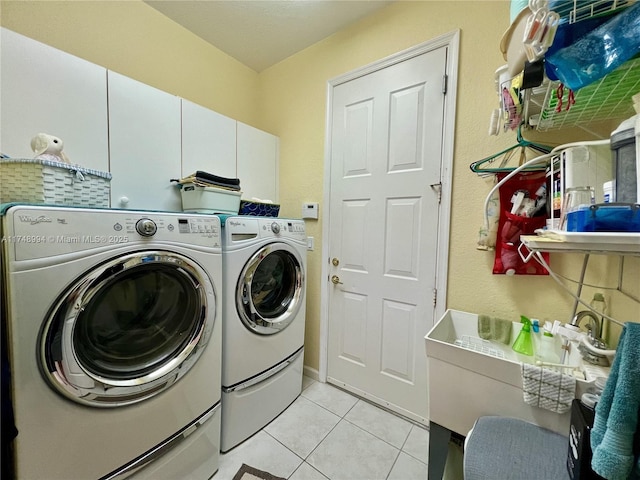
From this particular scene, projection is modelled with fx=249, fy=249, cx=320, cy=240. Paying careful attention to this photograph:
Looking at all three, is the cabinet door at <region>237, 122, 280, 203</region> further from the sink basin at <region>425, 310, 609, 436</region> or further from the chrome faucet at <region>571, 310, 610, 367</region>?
the chrome faucet at <region>571, 310, 610, 367</region>

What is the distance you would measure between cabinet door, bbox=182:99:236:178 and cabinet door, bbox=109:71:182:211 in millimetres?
52

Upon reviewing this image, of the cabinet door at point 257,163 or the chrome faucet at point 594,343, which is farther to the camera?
the cabinet door at point 257,163

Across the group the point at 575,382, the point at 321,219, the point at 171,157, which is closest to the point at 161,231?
the point at 171,157

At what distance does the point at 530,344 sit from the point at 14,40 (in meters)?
2.52

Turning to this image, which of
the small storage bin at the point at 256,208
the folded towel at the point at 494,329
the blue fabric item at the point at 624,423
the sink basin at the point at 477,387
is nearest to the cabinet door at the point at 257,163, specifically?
the small storage bin at the point at 256,208

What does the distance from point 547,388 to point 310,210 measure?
1.54 meters

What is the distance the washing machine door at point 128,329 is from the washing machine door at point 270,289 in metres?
0.20

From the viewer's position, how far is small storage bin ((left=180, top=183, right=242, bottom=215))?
1.43 m

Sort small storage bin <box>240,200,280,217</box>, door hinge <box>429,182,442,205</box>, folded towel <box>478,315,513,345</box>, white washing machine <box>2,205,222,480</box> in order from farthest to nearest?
small storage bin <box>240,200,280,217</box> → door hinge <box>429,182,442,205</box> → folded towel <box>478,315,513,345</box> → white washing machine <box>2,205,222,480</box>

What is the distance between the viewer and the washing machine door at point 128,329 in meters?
0.75

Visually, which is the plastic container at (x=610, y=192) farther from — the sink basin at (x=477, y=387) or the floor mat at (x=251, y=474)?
the floor mat at (x=251, y=474)

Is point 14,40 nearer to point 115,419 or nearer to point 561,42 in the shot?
point 115,419

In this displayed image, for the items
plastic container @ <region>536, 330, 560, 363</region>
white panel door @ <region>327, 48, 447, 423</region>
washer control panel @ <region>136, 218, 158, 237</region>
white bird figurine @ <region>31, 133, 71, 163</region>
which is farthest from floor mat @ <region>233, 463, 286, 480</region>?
white bird figurine @ <region>31, 133, 71, 163</region>

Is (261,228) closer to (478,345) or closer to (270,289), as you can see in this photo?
(270,289)
